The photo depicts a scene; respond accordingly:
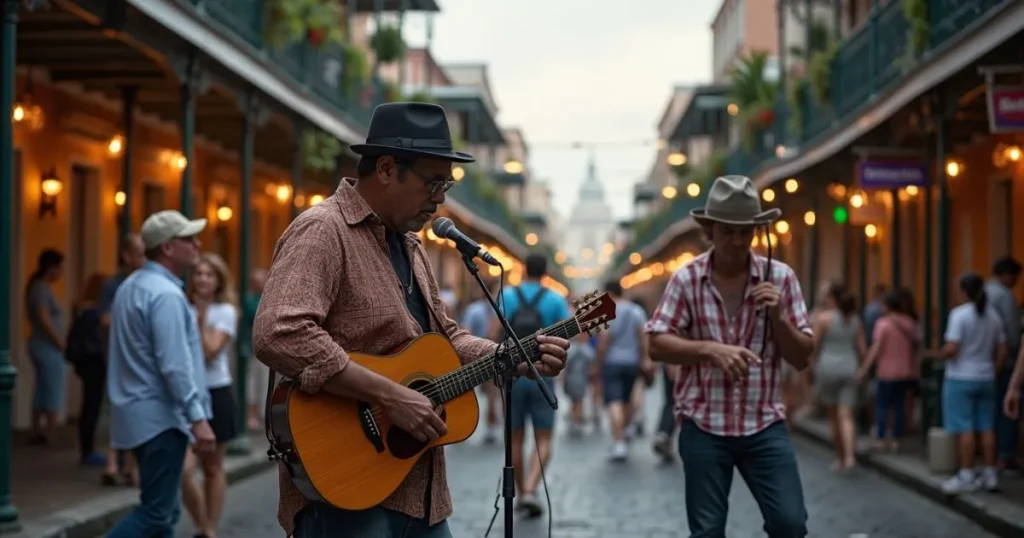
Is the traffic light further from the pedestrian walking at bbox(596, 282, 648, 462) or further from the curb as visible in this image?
the curb

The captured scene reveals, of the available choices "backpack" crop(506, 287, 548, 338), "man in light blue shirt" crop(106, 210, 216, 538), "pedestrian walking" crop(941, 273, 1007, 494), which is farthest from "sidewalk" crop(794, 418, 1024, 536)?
"man in light blue shirt" crop(106, 210, 216, 538)

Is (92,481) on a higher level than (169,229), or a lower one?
lower

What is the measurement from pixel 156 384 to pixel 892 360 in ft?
32.6

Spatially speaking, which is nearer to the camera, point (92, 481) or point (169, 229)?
point (169, 229)

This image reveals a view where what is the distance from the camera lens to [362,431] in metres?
3.95

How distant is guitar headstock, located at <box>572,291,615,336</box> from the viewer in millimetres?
4578

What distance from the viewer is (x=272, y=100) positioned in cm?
1658

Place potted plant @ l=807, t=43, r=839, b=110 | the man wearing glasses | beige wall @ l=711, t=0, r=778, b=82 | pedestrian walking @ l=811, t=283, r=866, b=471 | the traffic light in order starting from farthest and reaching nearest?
beige wall @ l=711, t=0, r=778, b=82
the traffic light
potted plant @ l=807, t=43, r=839, b=110
pedestrian walking @ l=811, t=283, r=866, b=471
the man wearing glasses

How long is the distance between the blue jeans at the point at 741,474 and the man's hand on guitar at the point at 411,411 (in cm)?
200

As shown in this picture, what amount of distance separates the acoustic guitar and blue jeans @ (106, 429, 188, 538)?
8.96ft

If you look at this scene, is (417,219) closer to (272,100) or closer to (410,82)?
(272,100)

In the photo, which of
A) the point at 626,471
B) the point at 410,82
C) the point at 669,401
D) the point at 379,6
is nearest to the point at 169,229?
the point at 626,471

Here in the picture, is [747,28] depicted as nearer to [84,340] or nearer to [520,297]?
[84,340]

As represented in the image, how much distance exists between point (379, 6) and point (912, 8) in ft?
44.5
